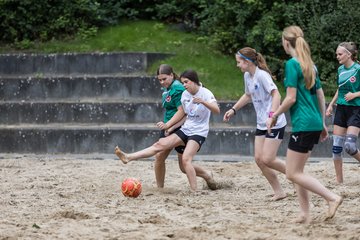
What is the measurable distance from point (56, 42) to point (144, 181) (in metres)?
8.18

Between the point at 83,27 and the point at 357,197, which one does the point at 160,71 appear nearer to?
the point at 357,197

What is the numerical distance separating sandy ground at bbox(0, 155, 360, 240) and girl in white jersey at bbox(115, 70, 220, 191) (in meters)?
0.46

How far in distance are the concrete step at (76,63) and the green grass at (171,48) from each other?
33 cm

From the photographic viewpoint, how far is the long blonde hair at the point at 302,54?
24.9ft

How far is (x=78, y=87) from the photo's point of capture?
16969 mm

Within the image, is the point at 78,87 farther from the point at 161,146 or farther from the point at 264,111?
the point at 264,111

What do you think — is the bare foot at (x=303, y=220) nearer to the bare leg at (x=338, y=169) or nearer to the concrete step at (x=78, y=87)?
the bare leg at (x=338, y=169)

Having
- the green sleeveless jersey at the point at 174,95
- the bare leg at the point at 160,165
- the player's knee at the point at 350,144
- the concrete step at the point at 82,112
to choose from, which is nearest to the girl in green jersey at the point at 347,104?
the player's knee at the point at 350,144

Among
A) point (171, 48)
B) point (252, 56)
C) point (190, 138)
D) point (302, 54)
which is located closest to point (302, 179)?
point (302, 54)

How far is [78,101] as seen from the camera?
16828 millimetres

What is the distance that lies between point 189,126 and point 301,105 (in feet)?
9.12

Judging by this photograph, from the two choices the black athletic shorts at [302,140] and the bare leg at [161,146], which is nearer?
the black athletic shorts at [302,140]

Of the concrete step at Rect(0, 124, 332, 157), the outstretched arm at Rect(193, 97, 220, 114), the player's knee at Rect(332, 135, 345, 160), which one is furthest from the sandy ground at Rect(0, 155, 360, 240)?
the concrete step at Rect(0, 124, 332, 157)

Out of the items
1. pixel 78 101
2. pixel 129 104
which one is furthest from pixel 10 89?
pixel 129 104
